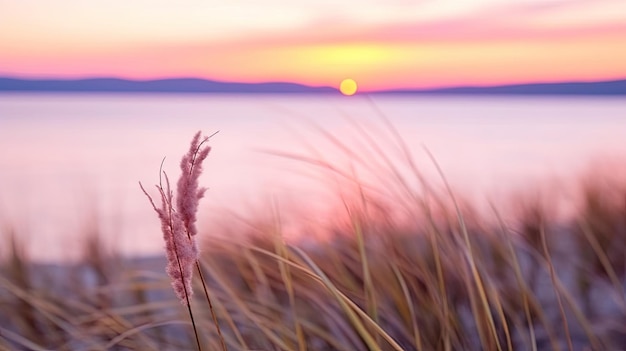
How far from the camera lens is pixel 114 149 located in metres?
9.42

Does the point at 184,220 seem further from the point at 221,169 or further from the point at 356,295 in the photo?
the point at 221,169

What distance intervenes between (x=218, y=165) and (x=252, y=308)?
5.26m

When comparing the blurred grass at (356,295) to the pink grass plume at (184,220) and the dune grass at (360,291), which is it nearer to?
the dune grass at (360,291)

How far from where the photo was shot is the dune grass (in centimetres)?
131

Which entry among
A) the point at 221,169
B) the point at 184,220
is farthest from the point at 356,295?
the point at 221,169

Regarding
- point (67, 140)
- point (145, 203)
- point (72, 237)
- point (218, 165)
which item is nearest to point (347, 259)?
point (72, 237)

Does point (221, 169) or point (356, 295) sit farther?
point (221, 169)

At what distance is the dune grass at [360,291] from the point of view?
131cm

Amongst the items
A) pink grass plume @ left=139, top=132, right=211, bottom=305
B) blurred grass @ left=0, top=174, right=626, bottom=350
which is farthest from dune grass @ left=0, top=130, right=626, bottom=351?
pink grass plume @ left=139, top=132, right=211, bottom=305

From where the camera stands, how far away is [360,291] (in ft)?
5.22

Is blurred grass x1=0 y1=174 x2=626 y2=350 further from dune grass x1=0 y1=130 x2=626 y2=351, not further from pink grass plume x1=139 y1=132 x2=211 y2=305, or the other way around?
pink grass plume x1=139 y1=132 x2=211 y2=305

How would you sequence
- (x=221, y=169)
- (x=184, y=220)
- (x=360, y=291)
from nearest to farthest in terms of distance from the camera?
1. (x=184, y=220)
2. (x=360, y=291)
3. (x=221, y=169)

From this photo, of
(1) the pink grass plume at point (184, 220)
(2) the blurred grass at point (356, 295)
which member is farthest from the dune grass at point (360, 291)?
(1) the pink grass plume at point (184, 220)

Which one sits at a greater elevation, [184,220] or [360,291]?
[184,220]
